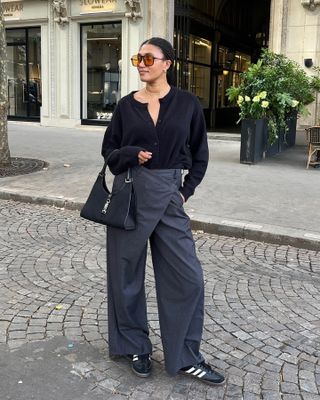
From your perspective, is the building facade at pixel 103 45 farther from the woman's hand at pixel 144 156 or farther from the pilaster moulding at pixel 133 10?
the woman's hand at pixel 144 156

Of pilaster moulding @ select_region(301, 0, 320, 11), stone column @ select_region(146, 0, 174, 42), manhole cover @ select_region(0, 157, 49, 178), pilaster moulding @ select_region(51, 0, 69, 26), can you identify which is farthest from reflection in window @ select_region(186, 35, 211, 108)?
manhole cover @ select_region(0, 157, 49, 178)

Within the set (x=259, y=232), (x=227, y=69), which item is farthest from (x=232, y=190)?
(x=227, y=69)

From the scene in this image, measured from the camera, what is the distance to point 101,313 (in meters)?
3.97

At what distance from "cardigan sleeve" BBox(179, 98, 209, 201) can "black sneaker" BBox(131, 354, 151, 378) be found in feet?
3.23

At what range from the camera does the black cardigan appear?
2.89 meters

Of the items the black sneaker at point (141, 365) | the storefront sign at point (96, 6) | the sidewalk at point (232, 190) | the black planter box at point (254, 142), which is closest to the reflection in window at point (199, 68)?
the storefront sign at point (96, 6)

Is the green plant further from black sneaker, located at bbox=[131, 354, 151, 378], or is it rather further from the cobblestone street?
black sneaker, located at bbox=[131, 354, 151, 378]

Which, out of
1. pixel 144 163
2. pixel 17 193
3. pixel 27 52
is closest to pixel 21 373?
pixel 144 163

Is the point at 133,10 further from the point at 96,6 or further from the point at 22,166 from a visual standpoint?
the point at 22,166

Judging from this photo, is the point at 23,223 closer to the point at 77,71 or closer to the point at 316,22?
the point at 316,22

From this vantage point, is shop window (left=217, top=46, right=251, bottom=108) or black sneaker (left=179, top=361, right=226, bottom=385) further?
shop window (left=217, top=46, right=251, bottom=108)

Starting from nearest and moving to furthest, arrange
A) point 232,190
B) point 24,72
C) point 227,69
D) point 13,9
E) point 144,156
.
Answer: point 144,156 < point 232,190 < point 13,9 < point 24,72 < point 227,69

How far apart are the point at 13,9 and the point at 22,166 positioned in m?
10.4

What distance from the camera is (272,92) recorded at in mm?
10867
